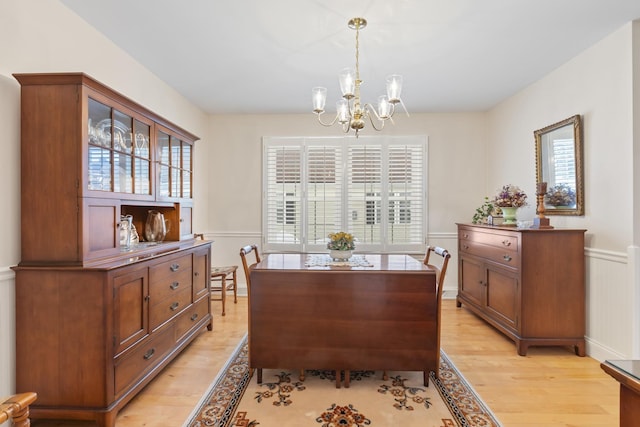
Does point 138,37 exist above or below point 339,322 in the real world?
above

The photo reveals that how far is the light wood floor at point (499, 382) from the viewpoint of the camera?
2.05 metres

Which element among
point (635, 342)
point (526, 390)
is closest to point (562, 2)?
point (635, 342)

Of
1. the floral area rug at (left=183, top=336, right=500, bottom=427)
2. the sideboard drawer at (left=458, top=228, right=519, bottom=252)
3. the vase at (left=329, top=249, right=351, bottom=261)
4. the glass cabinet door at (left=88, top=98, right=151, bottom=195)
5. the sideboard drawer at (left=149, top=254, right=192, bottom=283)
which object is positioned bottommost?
the floral area rug at (left=183, top=336, right=500, bottom=427)

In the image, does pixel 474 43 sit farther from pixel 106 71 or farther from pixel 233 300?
pixel 233 300

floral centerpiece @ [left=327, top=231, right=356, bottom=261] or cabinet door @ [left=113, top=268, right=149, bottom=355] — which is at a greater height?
floral centerpiece @ [left=327, top=231, right=356, bottom=261]

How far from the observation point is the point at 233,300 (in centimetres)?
452

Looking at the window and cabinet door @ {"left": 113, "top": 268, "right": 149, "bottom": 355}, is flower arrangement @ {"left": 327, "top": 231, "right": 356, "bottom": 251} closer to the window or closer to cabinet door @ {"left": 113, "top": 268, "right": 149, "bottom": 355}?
cabinet door @ {"left": 113, "top": 268, "right": 149, "bottom": 355}

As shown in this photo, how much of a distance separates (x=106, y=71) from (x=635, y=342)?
4.51 m

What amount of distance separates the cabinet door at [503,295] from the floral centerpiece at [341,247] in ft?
5.05

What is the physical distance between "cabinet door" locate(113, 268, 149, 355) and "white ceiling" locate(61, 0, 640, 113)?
1789mm

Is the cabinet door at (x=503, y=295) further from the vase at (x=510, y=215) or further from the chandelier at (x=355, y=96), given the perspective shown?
the chandelier at (x=355, y=96)

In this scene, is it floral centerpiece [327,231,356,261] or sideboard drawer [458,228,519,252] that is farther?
sideboard drawer [458,228,519,252]

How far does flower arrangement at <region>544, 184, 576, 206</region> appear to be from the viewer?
10.2 ft

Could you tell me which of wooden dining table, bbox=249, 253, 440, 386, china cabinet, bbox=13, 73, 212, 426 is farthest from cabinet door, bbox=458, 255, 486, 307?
china cabinet, bbox=13, 73, 212, 426
